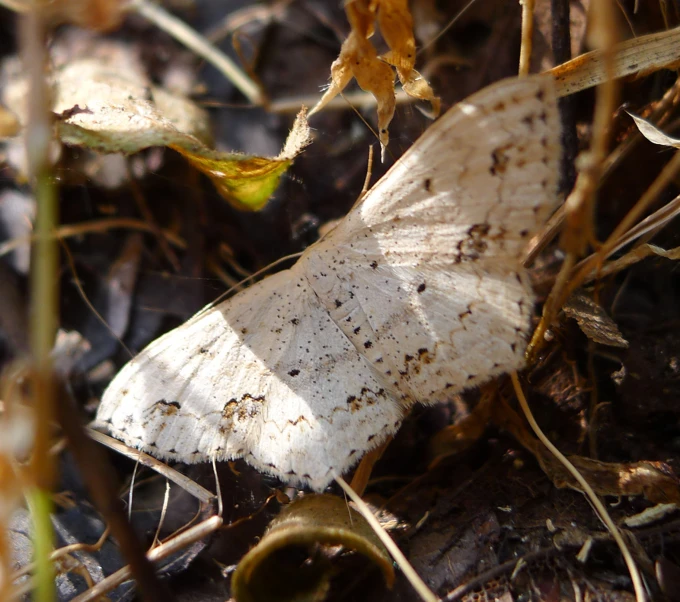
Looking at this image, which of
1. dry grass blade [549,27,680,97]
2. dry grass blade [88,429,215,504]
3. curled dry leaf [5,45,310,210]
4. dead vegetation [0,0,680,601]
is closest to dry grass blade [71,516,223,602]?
dead vegetation [0,0,680,601]

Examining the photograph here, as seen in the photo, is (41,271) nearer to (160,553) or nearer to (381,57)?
(160,553)

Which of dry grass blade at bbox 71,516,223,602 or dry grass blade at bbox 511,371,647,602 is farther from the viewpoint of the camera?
dry grass blade at bbox 71,516,223,602

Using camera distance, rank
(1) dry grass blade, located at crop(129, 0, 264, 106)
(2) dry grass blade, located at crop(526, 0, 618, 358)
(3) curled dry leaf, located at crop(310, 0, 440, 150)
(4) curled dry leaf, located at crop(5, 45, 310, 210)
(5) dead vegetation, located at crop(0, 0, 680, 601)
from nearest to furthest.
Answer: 1. (2) dry grass blade, located at crop(526, 0, 618, 358)
2. (5) dead vegetation, located at crop(0, 0, 680, 601)
3. (3) curled dry leaf, located at crop(310, 0, 440, 150)
4. (4) curled dry leaf, located at crop(5, 45, 310, 210)
5. (1) dry grass blade, located at crop(129, 0, 264, 106)

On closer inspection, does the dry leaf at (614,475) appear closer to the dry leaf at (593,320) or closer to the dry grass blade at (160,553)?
the dry leaf at (593,320)

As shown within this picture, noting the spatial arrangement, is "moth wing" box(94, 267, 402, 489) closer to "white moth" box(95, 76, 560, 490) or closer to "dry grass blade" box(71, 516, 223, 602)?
"white moth" box(95, 76, 560, 490)

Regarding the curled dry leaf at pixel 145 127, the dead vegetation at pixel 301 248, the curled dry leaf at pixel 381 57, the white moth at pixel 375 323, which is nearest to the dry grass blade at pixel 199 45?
the dead vegetation at pixel 301 248

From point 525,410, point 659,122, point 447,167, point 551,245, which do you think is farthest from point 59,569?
point 659,122

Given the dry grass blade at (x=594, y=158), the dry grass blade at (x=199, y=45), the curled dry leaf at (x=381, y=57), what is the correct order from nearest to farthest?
the dry grass blade at (x=594, y=158)
the curled dry leaf at (x=381, y=57)
the dry grass blade at (x=199, y=45)

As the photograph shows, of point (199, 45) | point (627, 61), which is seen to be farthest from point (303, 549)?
point (199, 45)
